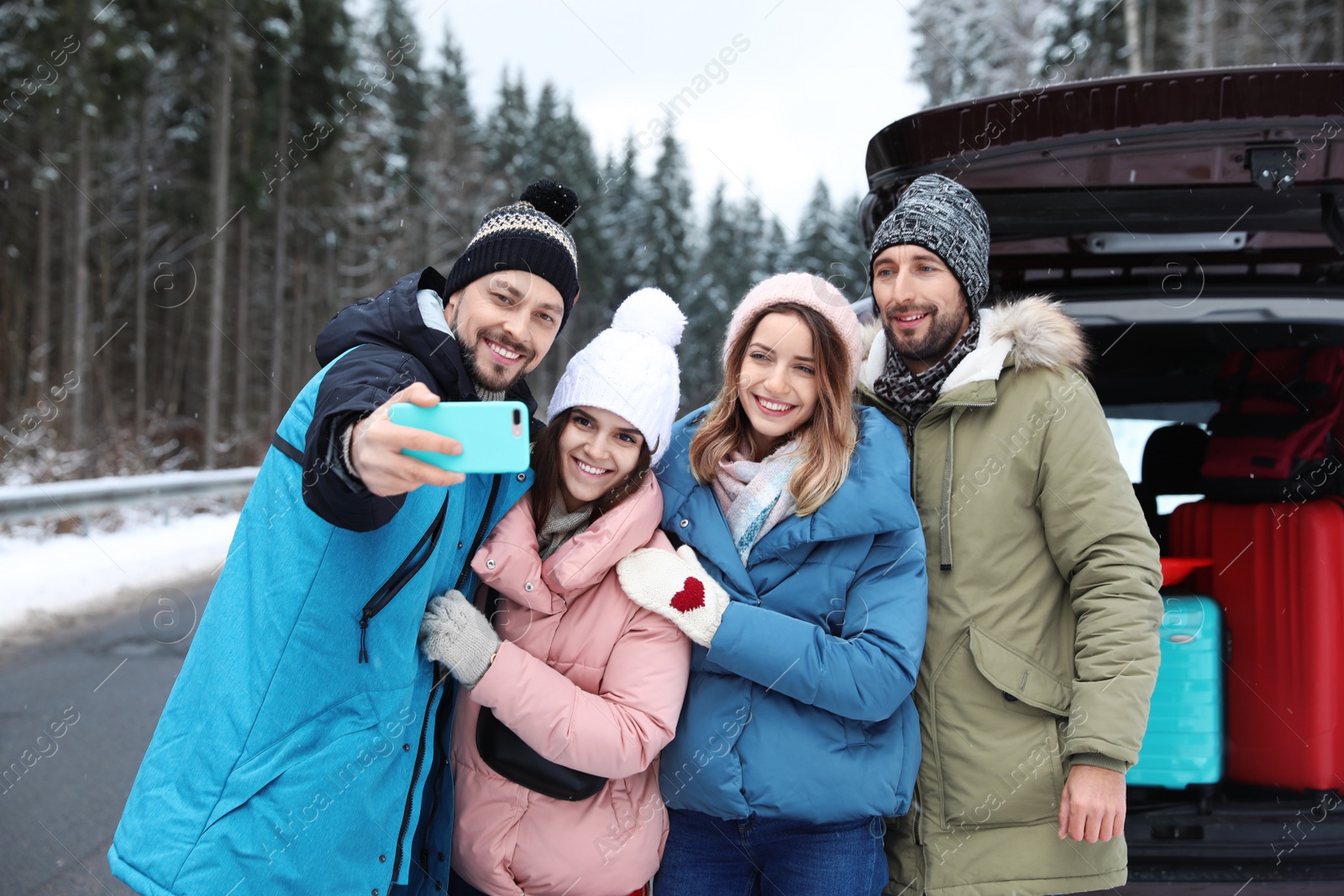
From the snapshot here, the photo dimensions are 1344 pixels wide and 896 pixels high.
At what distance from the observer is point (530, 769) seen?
1939mm

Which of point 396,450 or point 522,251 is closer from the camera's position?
point 396,450

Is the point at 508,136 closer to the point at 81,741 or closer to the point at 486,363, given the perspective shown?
the point at 81,741

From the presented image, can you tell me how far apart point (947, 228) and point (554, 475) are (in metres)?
1.24

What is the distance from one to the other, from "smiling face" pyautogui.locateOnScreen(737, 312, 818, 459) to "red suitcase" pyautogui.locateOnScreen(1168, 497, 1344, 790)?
69.8 inches

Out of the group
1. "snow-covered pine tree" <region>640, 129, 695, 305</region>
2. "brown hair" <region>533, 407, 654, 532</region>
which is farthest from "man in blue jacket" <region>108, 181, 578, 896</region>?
"snow-covered pine tree" <region>640, 129, 695, 305</region>

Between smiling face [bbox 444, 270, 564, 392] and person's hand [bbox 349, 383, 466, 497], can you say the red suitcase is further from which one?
person's hand [bbox 349, 383, 466, 497]

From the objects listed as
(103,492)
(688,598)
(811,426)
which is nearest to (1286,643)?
(811,426)

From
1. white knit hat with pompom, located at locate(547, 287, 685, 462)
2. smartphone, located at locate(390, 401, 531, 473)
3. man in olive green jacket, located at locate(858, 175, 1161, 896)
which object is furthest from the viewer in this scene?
white knit hat with pompom, located at locate(547, 287, 685, 462)

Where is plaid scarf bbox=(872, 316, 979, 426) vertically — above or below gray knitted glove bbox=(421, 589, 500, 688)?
above

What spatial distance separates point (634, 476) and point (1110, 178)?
4.74 ft

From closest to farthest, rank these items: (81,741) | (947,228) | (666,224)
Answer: (947,228) → (81,741) → (666,224)

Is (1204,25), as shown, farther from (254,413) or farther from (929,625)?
(254,413)

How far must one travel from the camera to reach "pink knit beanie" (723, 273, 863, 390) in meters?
2.28

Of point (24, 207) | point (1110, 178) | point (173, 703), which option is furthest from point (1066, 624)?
point (24, 207)
